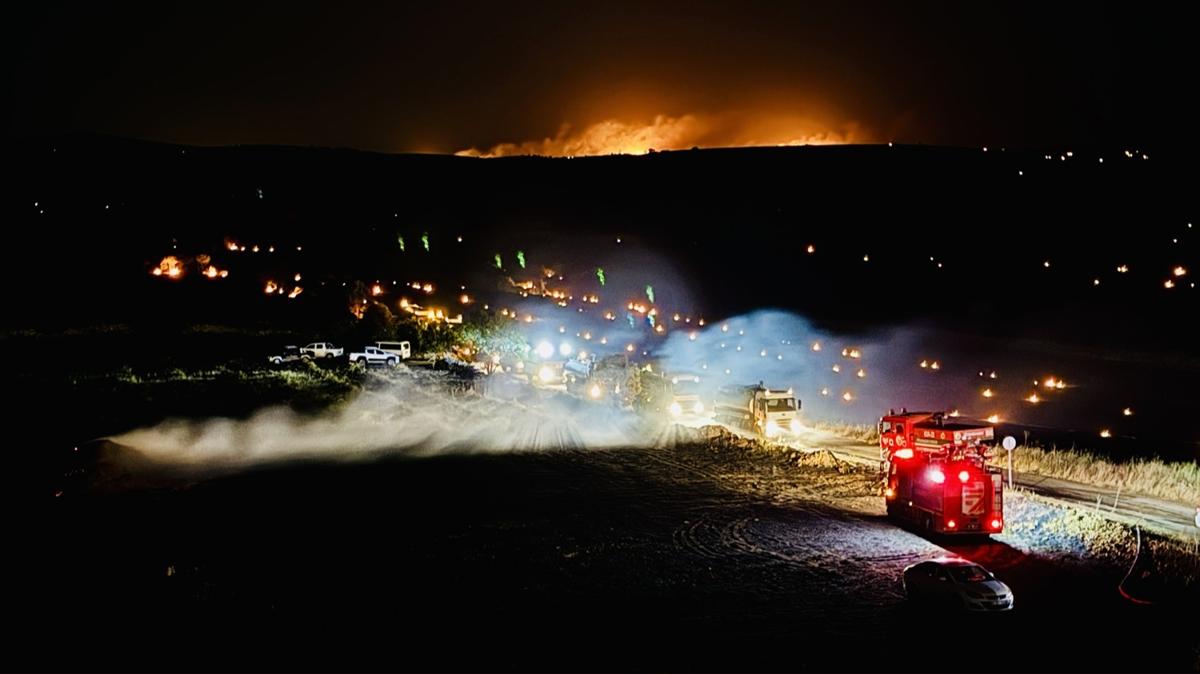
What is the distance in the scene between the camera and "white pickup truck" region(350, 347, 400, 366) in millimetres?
60000

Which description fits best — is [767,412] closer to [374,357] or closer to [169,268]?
[374,357]

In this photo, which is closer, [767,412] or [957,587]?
[957,587]

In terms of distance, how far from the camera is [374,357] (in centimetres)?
6078

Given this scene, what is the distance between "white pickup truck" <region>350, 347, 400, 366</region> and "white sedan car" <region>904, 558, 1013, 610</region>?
161ft

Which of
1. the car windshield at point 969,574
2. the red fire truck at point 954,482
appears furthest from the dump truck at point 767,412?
the car windshield at point 969,574

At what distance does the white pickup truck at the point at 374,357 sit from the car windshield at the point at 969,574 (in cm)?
4958

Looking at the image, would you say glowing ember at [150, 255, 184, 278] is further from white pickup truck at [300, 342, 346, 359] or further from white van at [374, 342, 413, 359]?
white van at [374, 342, 413, 359]

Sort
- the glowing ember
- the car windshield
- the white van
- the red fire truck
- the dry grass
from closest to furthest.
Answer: the car windshield
the red fire truck
the dry grass
the white van
the glowing ember

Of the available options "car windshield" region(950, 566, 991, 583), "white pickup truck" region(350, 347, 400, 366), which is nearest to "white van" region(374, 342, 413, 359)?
"white pickup truck" region(350, 347, 400, 366)

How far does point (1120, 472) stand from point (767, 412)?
14.4 metres

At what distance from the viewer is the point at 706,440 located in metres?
37.5

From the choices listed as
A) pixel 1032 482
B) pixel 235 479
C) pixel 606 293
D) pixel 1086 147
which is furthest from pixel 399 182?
pixel 1032 482

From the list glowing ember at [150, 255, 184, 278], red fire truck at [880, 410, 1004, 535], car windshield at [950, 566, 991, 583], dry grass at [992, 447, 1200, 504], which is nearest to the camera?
car windshield at [950, 566, 991, 583]

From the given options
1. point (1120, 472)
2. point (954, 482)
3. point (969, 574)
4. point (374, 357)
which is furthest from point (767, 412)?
point (374, 357)
